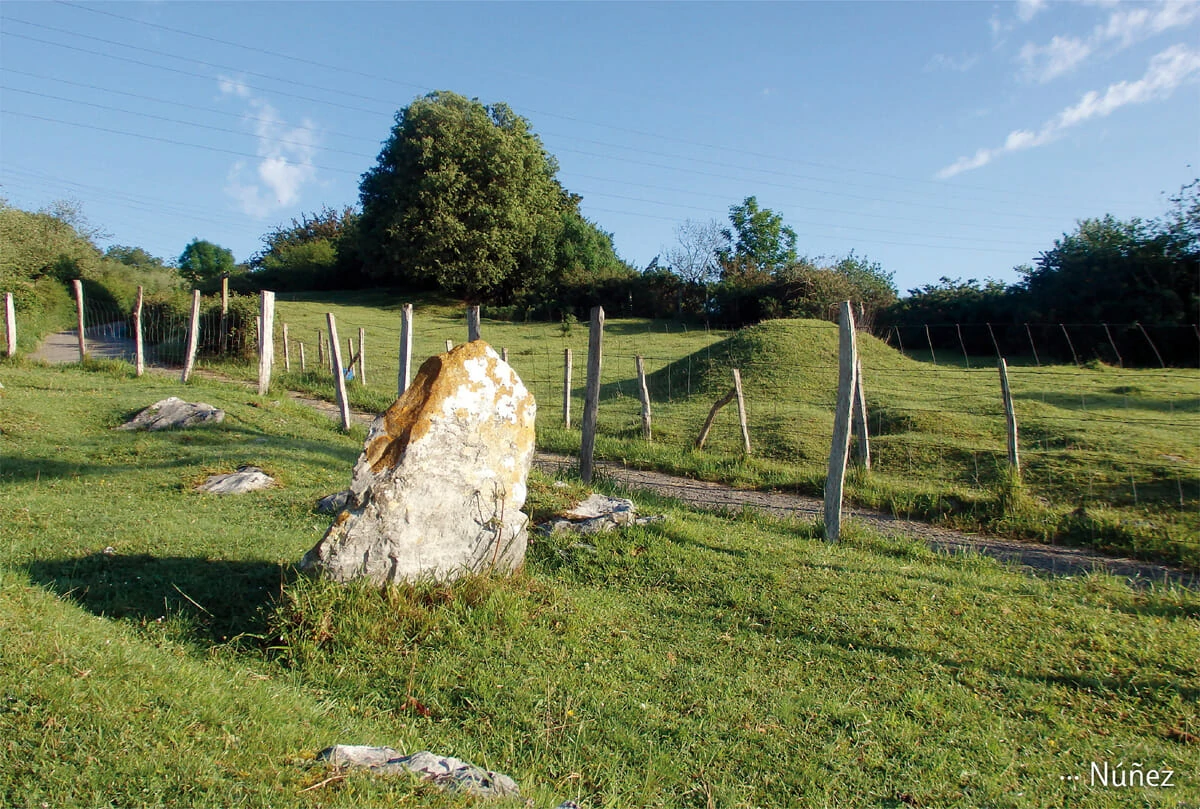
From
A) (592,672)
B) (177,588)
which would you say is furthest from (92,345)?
(592,672)

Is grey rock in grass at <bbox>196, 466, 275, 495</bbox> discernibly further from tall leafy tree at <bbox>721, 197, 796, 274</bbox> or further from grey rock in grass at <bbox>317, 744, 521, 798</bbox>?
tall leafy tree at <bbox>721, 197, 796, 274</bbox>

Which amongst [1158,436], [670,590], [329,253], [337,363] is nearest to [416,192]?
[329,253]

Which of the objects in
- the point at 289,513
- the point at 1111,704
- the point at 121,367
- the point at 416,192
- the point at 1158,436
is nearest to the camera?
the point at 1111,704

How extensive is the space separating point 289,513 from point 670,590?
4.05 m

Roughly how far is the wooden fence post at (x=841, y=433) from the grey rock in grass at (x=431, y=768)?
5.74 m

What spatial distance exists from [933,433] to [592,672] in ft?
38.0

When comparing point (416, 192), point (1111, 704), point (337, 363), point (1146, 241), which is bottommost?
point (1111, 704)

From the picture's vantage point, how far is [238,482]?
30.4 feet

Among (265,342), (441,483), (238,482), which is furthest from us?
(265,342)

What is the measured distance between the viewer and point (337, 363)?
1588 cm

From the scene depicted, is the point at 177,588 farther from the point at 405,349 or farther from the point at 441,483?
the point at 405,349

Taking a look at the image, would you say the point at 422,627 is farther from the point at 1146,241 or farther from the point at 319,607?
the point at 1146,241

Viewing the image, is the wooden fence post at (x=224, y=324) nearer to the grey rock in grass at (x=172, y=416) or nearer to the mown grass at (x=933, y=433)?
the mown grass at (x=933, y=433)

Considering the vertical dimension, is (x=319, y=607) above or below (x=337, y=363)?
below
